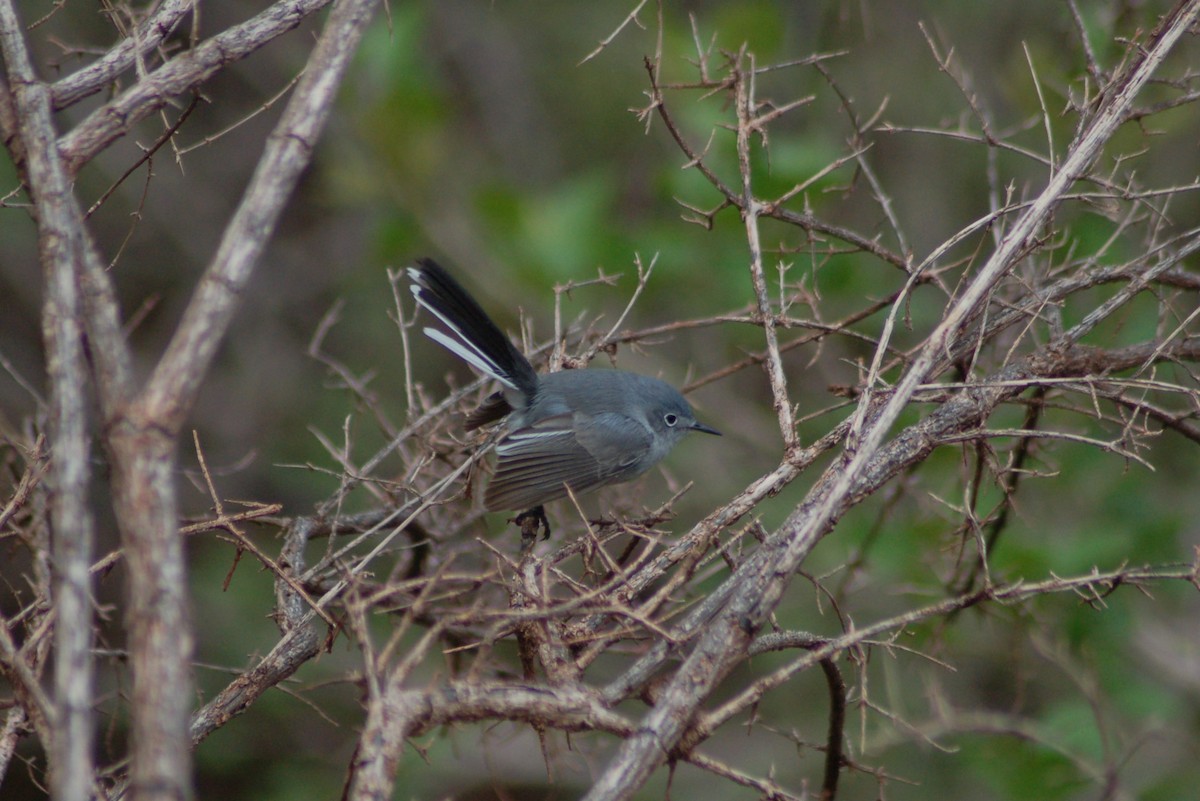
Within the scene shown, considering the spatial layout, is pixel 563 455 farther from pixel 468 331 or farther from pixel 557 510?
pixel 468 331

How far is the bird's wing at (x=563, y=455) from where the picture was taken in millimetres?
3395

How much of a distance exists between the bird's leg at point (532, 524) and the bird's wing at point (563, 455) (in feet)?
0.22

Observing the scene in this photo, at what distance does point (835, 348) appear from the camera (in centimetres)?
593

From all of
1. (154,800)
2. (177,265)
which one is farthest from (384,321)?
(154,800)

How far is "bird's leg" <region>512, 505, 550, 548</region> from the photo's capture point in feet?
10.5

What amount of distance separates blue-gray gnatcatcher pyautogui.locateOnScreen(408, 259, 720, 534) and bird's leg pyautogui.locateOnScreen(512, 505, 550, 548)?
1cm

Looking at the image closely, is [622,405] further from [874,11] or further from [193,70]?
[874,11]

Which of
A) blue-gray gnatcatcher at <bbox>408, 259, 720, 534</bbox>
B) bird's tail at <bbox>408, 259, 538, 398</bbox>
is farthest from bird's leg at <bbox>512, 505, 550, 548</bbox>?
bird's tail at <bbox>408, 259, 538, 398</bbox>

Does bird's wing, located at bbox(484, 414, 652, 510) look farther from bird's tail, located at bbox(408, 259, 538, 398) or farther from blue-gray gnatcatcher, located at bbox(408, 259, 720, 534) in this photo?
bird's tail, located at bbox(408, 259, 538, 398)

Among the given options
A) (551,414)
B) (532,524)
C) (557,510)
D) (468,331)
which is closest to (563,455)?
(551,414)

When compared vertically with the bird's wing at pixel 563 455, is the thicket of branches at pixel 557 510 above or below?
above

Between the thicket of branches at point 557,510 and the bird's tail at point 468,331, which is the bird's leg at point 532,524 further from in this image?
the bird's tail at point 468,331

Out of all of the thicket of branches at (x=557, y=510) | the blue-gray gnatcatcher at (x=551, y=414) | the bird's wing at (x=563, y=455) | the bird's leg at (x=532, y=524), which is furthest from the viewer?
the blue-gray gnatcatcher at (x=551, y=414)

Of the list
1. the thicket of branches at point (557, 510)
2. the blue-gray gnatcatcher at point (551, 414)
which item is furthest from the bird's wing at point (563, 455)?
the thicket of branches at point (557, 510)
